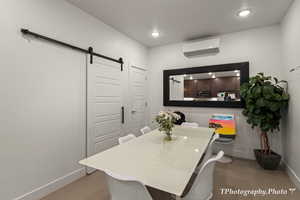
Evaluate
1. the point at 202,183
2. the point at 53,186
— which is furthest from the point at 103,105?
the point at 202,183

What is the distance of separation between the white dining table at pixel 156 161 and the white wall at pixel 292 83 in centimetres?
153

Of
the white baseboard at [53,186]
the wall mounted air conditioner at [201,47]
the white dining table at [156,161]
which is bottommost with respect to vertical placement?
the white baseboard at [53,186]

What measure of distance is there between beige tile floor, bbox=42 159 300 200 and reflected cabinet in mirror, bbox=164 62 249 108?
1.31m

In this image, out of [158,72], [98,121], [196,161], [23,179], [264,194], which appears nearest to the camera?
[196,161]

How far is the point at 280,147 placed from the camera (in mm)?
2879

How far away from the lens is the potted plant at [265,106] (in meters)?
2.47

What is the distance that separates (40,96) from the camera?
76.3 inches

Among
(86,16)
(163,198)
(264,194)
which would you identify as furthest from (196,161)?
(86,16)

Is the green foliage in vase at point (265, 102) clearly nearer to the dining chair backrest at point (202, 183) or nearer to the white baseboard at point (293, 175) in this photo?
the white baseboard at point (293, 175)

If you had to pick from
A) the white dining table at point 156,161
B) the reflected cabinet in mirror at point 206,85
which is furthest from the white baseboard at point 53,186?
the reflected cabinet in mirror at point 206,85

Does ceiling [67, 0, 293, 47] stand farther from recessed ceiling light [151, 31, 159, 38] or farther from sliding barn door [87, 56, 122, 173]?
sliding barn door [87, 56, 122, 173]

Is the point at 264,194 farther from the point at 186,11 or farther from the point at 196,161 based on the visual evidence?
the point at 186,11

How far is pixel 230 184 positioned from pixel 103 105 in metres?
2.49

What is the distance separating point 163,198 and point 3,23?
248 cm
